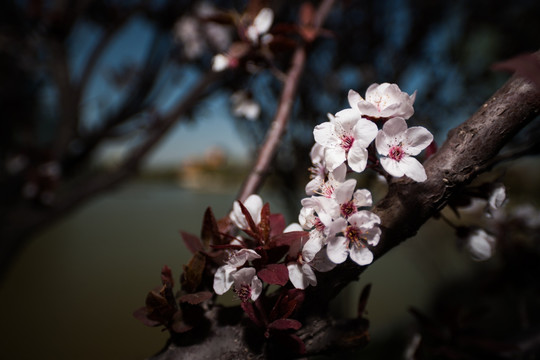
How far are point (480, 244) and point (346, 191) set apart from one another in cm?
27

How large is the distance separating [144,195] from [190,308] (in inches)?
284

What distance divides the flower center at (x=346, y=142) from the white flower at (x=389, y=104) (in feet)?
0.11

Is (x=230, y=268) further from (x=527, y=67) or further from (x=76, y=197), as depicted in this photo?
(x=76, y=197)

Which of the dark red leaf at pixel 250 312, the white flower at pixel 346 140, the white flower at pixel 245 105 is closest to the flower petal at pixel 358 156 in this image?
the white flower at pixel 346 140

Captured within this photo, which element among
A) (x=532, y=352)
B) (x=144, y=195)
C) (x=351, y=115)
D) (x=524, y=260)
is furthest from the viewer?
(x=144, y=195)

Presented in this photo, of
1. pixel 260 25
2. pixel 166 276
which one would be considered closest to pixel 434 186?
pixel 166 276

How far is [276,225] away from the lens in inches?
17.4

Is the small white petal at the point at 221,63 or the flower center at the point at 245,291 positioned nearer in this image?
the flower center at the point at 245,291

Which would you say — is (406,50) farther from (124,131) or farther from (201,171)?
(201,171)

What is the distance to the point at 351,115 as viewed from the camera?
37cm

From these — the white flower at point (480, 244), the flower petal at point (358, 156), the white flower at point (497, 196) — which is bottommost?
the white flower at point (480, 244)

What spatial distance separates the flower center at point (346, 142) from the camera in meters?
0.38

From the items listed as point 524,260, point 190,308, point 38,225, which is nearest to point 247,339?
point 190,308

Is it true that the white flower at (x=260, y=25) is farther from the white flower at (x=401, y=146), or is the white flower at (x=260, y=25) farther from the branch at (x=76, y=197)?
the branch at (x=76, y=197)
